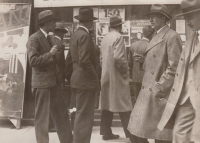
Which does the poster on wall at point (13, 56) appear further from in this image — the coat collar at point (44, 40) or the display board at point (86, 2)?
the coat collar at point (44, 40)

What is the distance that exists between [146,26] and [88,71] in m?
1.57

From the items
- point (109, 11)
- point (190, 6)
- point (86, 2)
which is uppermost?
point (86, 2)

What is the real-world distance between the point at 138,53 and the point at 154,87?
1.79 metres

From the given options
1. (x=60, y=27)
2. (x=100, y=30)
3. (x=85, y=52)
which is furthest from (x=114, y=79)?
(x=100, y=30)

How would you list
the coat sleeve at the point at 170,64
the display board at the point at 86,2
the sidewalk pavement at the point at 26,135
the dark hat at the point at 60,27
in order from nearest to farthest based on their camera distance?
the coat sleeve at the point at 170,64 → the sidewalk pavement at the point at 26,135 → the dark hat at the point at 60,27 → the display board at the point at 86,2

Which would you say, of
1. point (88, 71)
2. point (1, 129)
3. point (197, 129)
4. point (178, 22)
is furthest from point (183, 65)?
point (1, 129)

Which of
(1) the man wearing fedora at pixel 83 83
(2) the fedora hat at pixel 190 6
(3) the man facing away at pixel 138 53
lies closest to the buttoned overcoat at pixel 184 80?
(2) the fedora hat at pixel 190 6

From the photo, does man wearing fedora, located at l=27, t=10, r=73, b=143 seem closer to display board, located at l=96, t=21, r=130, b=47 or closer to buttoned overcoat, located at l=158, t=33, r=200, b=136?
buttoned overcoat, located at l=158, t=33, r=200, b=136

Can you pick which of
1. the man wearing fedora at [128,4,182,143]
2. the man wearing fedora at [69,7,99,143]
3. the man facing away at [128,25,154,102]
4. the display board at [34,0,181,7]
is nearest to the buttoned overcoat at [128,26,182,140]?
the man wearing fedora at [128,4,182,143]

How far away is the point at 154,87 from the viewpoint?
3.32 m

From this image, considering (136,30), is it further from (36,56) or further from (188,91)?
(188,91)

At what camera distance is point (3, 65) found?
505 centimetres

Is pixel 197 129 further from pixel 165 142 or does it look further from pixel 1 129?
pixel 1 129

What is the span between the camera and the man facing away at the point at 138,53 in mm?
5035
